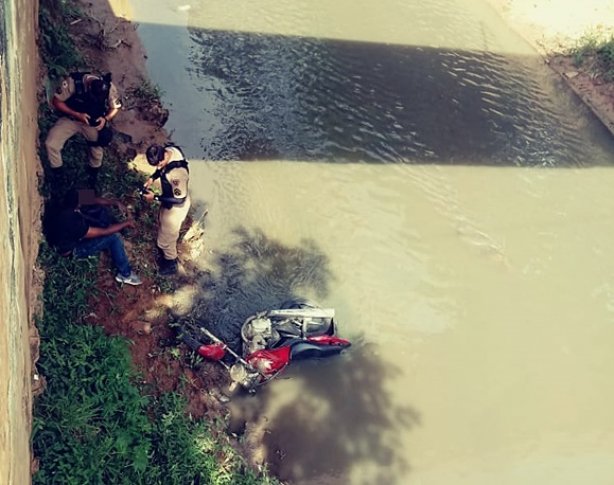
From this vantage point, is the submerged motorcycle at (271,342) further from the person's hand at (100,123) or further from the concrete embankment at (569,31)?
the concrete embankment at (569,31)

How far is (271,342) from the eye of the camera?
7.80 metres

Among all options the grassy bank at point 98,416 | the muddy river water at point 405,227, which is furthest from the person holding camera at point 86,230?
the muddy river water at point 405,227

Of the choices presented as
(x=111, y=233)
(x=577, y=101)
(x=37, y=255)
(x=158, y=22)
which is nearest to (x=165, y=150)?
(x=111, y=233)

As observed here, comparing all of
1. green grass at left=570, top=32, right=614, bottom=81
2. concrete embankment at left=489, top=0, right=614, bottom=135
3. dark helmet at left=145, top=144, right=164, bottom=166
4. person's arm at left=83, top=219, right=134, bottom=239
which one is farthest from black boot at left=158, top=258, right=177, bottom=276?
green grass at left=570, top=32, right=614, bottom=81

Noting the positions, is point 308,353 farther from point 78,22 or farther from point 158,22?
point 158,22

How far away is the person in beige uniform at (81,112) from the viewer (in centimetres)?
700

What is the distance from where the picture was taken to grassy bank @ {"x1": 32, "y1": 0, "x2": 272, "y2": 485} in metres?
6.08

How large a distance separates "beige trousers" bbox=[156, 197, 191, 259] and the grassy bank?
0.78 m

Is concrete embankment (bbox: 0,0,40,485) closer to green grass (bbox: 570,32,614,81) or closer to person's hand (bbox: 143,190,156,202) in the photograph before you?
person's hand (bbox: 143,190,156,202)

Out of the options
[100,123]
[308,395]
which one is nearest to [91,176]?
[100,123]

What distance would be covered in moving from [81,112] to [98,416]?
3171mm

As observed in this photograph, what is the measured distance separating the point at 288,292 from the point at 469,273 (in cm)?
275

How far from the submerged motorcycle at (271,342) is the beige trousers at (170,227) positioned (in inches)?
37.2

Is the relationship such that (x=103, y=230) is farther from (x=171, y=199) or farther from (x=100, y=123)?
(x=100, y=123)
